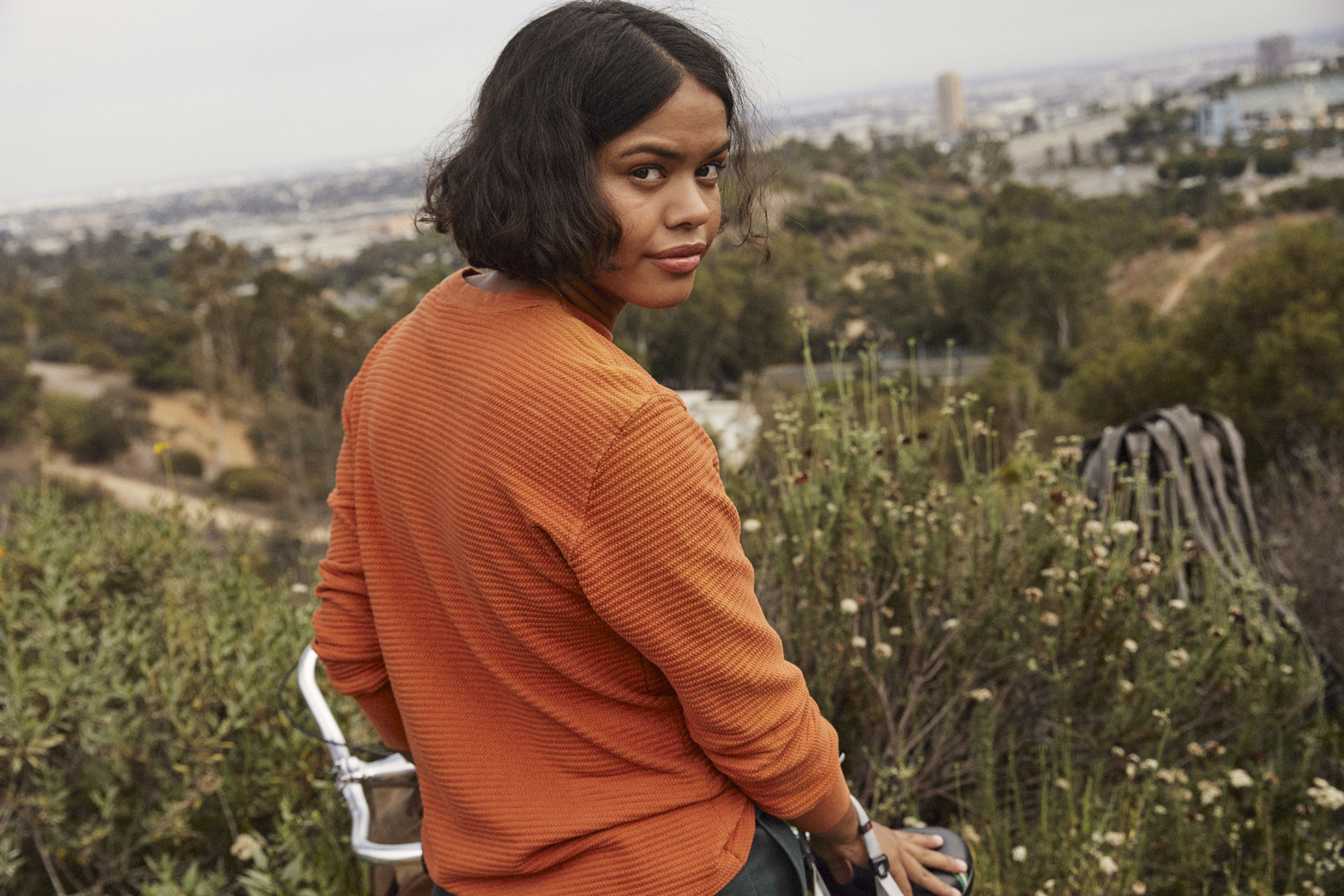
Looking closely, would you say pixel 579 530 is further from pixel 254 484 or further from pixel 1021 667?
pixel 254 484

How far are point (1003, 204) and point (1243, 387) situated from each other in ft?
90.0

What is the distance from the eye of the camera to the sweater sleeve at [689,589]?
0.78 m

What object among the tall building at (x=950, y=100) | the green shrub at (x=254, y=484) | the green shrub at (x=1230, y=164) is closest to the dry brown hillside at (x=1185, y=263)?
the green shrub at (x=1230, y=164)

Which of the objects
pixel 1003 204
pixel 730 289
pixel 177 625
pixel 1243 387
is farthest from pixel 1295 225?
pixel 1003 204

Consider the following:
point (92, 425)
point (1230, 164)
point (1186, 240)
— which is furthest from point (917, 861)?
point (1230, 164)

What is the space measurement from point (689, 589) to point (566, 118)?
1.33 ft

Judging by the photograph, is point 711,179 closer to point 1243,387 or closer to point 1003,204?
point 1243,387

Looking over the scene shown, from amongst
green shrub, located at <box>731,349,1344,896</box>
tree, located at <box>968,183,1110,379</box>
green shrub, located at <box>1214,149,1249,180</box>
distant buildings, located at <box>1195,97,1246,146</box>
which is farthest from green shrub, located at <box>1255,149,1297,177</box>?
green shrub, located at <box>731,349,1344,896</box>

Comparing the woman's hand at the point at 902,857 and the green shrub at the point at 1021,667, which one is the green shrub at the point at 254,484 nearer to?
the green shrub at the point at 1021,667

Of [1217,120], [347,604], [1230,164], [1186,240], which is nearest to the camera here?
[347,604]

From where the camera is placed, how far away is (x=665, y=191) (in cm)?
91

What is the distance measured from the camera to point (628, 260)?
0.92 m

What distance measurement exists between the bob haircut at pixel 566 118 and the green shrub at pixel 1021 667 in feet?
3.47

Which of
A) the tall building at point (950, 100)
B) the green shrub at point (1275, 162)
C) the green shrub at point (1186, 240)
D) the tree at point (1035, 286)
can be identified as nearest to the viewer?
the tree at point (1035, 286)
